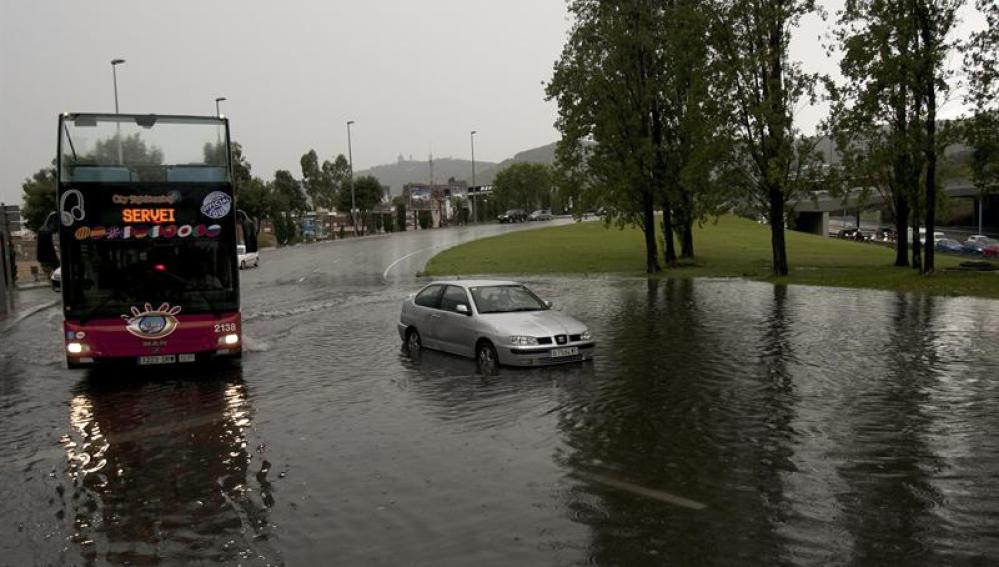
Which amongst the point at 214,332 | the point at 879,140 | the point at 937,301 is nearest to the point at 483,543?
the point at 214,332

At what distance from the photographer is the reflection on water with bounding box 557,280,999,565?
19.7 ft

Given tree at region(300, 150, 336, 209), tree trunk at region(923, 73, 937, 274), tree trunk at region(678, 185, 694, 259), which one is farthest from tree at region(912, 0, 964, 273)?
tree at region(300, 150, 336, 209)

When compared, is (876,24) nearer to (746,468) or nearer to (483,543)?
(746,468)

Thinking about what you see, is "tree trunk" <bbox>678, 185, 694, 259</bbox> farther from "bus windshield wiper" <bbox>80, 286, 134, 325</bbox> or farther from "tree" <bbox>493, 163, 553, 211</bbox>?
"tree" <bbox>493, 163, 553, 211</bbox>

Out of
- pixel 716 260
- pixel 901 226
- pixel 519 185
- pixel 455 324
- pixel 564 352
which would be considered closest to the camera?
pixel 564 352

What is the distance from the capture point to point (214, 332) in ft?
44.1

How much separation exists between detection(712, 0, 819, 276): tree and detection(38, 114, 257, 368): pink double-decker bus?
77.8 feet

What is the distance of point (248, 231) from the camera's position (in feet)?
42.9

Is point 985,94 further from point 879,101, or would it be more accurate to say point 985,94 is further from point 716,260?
point 716,260

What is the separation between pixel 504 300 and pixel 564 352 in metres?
1.94

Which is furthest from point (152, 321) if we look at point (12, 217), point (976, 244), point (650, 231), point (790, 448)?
point (976, 244)

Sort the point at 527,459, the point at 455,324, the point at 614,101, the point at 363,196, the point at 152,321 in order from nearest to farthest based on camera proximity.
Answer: the point at 527,459
the point at 152,321
the point at 455,324
the point at 614,101
the point at 363,196

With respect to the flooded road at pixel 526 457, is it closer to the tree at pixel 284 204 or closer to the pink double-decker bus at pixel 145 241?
the pink double-decker bus at pixel 145 241

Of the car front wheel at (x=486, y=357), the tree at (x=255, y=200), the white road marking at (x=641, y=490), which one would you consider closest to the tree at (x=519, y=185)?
the tree at (x=255, y=200)
